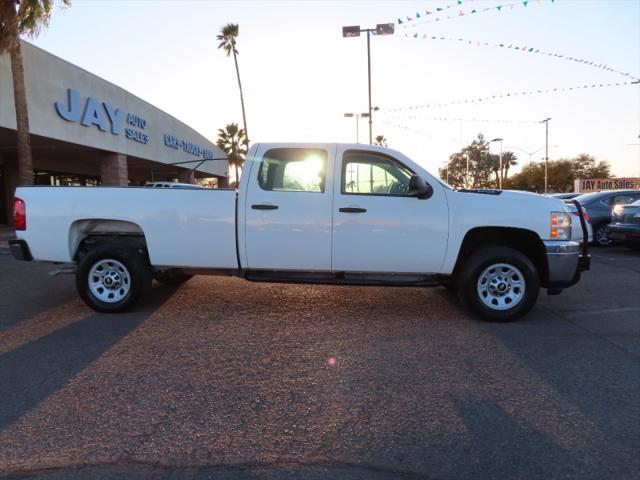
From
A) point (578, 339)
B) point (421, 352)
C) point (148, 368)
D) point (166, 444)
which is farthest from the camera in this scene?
point (578, 339)

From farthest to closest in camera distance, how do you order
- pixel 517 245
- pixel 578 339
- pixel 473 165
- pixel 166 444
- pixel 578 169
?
pixel 473 165 → pixel 578 169 → pixel 517 245 → pixel 578 339 → pixel 166 444

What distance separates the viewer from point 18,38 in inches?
542

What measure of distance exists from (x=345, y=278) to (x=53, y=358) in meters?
3.02

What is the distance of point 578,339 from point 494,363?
128 centimetres

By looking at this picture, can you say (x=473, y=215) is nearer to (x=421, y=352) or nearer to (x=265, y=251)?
(x=421, y=352)

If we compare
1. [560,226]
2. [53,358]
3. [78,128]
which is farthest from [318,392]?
[78,128]

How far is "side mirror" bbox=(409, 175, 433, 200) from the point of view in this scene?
514 centimetres

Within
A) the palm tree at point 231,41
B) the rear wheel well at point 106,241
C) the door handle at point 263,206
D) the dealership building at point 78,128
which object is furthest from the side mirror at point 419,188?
the palm tree at point 231,41

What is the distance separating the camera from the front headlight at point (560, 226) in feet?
17.1

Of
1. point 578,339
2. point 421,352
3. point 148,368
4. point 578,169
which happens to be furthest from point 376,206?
point 578,169

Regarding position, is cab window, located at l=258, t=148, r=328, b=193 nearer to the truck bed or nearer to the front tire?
the truck bed

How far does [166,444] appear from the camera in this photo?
109 inches

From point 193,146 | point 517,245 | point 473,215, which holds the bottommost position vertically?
point 517,245

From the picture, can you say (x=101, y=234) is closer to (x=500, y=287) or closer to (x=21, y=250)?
(x=21, y=250)
